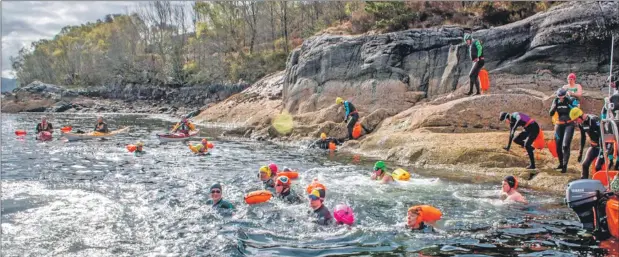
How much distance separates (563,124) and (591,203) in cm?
624

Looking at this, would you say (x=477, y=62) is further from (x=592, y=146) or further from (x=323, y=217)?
(x=323, y=217)

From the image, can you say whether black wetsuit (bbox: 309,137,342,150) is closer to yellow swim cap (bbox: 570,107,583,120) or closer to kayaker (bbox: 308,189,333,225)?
yellow swim cap (bbox: 570,107,583,120)

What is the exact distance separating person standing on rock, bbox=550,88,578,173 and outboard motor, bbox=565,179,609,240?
5.69 m

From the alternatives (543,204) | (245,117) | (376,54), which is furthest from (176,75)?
(543,204)

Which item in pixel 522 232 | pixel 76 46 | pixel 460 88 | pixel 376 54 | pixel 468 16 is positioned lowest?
pixel 522 232

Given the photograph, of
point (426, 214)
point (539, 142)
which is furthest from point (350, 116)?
point (426, 214)

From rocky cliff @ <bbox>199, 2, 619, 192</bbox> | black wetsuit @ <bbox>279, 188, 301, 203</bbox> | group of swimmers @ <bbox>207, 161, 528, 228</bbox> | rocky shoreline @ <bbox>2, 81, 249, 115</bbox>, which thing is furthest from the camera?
rocky shoreline @ <bbox>2, 81, 249, 115</bbox>

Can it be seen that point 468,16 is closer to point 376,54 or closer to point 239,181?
point 376,54

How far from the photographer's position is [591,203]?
8.44 metres

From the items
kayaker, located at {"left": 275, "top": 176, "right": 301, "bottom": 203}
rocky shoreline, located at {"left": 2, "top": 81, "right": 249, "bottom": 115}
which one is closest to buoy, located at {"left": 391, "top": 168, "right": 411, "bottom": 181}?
kayaker, located at {"left": 275, "top": 176, "right": 301, "bottom": 203}

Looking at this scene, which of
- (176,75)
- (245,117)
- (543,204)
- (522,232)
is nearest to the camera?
(522,232)

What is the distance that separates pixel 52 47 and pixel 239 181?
394 feet

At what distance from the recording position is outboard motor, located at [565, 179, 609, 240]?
831 cm

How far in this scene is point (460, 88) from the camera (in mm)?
24281
